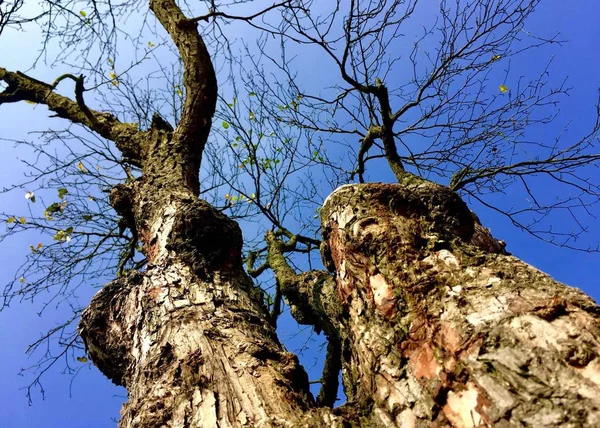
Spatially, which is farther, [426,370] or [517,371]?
[426,370]

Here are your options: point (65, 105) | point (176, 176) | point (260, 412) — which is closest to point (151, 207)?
point (176, 176)

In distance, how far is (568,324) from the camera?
105 cm

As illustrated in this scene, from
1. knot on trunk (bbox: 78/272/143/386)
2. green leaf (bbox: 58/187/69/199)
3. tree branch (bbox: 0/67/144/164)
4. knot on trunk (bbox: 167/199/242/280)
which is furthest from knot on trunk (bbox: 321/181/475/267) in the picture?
green leaf (bbox: 58/187/69/199)

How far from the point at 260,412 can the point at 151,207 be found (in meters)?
1.78

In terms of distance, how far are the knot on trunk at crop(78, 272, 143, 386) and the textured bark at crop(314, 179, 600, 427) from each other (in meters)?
1.08

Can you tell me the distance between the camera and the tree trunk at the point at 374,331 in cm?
101

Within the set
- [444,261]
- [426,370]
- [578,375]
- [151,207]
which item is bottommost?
[578,375]

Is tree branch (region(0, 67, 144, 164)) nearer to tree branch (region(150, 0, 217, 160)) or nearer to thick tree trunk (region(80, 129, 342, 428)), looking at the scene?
tree branch (region(150, 0, 217, 160))

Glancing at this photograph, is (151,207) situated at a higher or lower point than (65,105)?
lower

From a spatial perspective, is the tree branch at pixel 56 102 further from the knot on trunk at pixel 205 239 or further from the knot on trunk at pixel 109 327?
the knot on trunk at pixel 109 327

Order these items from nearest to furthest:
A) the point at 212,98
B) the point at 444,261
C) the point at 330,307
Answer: the point at 444,261, the point at 330,307, the point at 212,98

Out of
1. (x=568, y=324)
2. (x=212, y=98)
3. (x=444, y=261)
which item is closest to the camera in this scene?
(x=568, y=324)

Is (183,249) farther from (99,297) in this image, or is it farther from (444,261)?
(444,261)

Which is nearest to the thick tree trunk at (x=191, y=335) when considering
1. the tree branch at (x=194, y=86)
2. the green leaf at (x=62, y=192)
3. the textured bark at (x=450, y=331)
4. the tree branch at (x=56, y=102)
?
the textured bark at (x=450, y=331)
